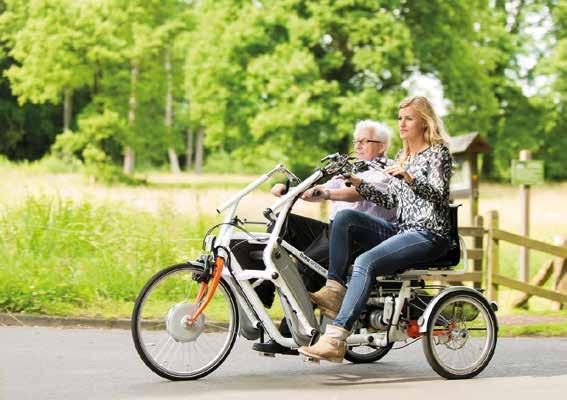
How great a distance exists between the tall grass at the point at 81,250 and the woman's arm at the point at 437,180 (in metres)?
4.57

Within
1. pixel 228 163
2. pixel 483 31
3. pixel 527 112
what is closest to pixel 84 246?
pixel 483 31

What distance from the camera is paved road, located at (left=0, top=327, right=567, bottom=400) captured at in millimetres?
6430

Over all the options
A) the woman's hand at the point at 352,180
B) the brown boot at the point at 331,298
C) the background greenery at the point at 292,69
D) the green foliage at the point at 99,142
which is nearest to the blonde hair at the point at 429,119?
the woman's hand at the point at 352,180

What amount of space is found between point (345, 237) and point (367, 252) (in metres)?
0.17

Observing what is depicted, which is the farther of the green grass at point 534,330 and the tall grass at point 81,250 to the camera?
the tall grass at point 81,250

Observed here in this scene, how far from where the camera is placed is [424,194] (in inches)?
269

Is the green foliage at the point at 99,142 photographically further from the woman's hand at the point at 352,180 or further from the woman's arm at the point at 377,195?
the woman's hand at the point at 352,180

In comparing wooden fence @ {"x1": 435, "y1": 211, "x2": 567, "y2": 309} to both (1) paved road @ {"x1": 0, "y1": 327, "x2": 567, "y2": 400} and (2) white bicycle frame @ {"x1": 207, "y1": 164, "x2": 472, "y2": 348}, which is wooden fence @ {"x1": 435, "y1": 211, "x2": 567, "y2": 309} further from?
(2) white bicycle frame @ {"x1": 207, "y1": 164, "x2": 472, "y2": 348}

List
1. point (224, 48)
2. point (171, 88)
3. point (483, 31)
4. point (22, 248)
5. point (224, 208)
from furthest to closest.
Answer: point (171, 88)
point (483, 31)
point (224, 48)
point (22, 248)
point (224, 208)

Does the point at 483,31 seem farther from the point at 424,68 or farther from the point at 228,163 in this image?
the point at 228,163

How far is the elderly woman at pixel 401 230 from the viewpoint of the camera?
6.77 metres

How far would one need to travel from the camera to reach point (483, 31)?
4038 centimetres

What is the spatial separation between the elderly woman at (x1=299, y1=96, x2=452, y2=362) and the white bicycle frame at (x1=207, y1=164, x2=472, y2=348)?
0.61 ft

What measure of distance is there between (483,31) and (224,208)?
115ft
